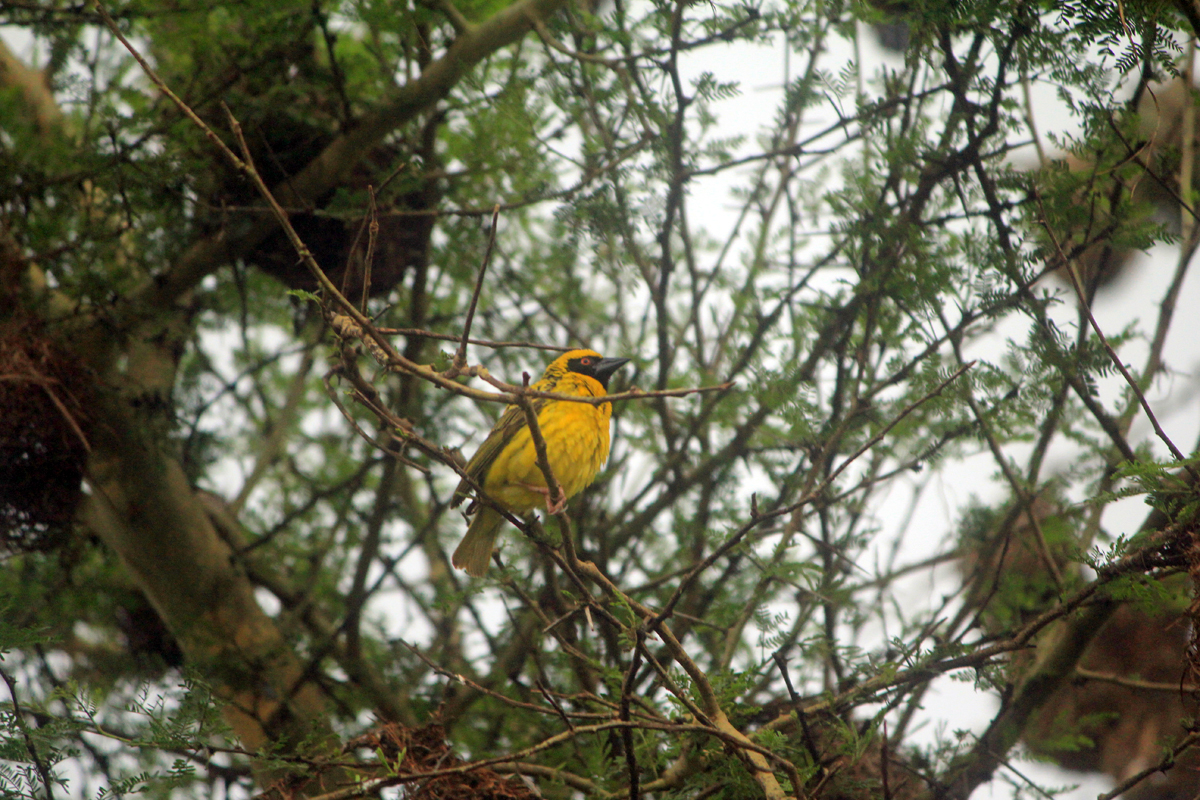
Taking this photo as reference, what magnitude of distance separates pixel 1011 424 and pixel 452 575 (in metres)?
2.57

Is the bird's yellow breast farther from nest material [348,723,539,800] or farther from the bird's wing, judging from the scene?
nest material [348,723,539,800]

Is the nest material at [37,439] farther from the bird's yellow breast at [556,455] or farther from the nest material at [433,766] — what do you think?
the nest material at [433,766]

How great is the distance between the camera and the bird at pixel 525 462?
10.0 feet

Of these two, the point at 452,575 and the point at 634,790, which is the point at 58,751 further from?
the point at 452,575

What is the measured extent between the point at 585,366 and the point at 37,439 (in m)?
1.98

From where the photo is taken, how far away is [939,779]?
120 inches

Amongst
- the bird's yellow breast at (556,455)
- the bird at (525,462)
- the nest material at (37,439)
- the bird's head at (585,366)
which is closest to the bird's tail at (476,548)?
the bird at (525,462)

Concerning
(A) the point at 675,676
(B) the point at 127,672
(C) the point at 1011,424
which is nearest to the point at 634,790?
(A) the point at 675,676

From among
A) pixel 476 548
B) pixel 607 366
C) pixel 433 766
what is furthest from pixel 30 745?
pixel 607 366

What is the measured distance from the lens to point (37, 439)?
3340 mm

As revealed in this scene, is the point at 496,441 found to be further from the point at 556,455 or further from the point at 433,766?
the point at 433,766

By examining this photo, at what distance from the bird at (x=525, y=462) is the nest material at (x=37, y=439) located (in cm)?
133

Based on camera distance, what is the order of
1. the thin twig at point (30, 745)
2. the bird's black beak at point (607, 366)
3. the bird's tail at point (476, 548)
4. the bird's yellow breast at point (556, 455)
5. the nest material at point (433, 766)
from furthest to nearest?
1. the bird's black beak at point (607, 366)
2. the bird's tail at point (476, 548)
3. the bird's yellow breast at point (556, 455)
4. the nest material at point (433, 766)
5. the thin twig at point (30, 745)

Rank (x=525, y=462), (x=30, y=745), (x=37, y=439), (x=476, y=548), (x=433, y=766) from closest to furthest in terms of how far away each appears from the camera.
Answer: (x=30, y=745), (x=433, y=766), (x=525, y=462), (x=476, y=548), (x=37, y=439)
